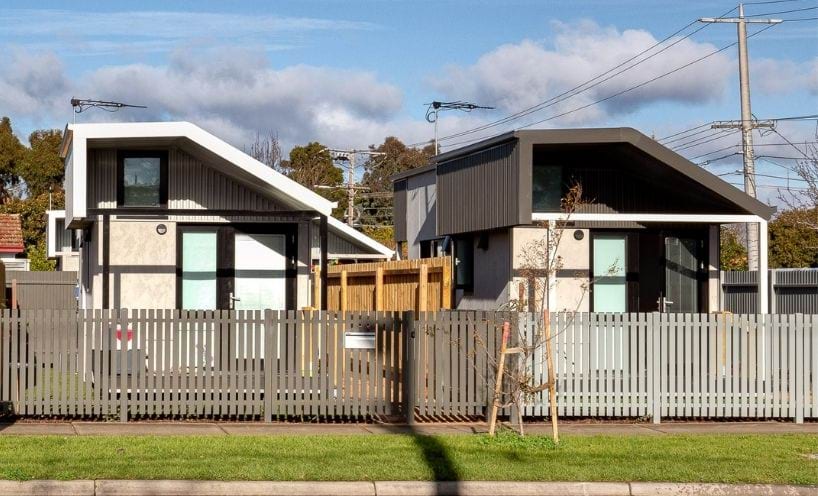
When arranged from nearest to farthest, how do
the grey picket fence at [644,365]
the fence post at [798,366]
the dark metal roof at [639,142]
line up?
1. the grey picket fence at [644,365]
2. the fence post at [798,366]
3. the dark metal roof at [639,142]

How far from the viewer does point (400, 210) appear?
27.5 metres

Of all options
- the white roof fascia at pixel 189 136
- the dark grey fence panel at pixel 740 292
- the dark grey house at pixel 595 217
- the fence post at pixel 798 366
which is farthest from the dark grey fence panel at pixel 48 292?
the fence post at pixel 798 366

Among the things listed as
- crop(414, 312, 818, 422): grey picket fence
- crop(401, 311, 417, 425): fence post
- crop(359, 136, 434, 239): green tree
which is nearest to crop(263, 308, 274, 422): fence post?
crop(401, 311, 417, 425): fence post

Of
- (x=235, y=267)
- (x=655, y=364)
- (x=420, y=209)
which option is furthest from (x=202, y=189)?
(x=655, y=364)

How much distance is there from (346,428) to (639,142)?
21.1ft

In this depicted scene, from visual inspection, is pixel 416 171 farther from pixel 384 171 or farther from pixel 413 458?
pixel 384 171

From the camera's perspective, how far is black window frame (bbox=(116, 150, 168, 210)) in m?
19.0

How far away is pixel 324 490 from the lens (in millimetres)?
10867

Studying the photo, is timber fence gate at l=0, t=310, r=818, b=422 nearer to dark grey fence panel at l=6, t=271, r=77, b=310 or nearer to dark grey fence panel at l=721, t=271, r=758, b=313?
dark grey fence panel at l=721, t=271, r=758, b=313

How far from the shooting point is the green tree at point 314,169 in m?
66.2

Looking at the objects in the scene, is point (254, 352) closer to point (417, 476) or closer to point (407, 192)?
point (417, 476)

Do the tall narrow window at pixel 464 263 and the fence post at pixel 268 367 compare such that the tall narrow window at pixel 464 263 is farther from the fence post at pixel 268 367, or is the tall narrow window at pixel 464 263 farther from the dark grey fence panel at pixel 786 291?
the dark grey fence panel at pixel 786 291

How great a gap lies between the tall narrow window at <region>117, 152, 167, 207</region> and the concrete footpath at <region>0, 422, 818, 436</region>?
4.85 m

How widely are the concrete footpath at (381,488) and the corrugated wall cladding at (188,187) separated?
8.91 meters
